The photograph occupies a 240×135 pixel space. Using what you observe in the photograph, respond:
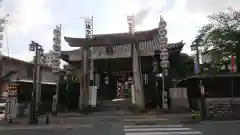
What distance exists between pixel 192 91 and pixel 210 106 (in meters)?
9.46

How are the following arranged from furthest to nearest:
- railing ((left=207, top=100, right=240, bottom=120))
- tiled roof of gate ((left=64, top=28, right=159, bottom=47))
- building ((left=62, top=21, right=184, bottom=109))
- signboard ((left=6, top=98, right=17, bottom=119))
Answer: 1. building ((left=62, top=21, right=184, bottom=109))
2. tiled roof of gate ((left=64, top=28, right=159, bottom=47))
3. signboard ((left=6, top=98, right=17, bottom=119))
4. railing ((left=207, top=100, right=240, bottom=120))

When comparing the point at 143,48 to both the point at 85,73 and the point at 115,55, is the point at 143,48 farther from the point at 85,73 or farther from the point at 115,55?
the point at 85,73

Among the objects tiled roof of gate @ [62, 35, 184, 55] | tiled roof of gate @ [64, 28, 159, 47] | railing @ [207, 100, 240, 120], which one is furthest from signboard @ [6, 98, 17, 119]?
railing @ [207, 100, 240, 120]

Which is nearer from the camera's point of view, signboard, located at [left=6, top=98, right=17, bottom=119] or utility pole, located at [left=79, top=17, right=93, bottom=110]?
signboard, located at [left=6, top=98, right=17, bottom=119]

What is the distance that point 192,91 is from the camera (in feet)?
90.6

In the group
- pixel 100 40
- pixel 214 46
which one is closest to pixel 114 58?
pixel 100 40

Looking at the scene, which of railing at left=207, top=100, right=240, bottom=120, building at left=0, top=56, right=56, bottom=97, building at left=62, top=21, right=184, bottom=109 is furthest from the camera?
building at left=0, top=56, right=56, bottom=97

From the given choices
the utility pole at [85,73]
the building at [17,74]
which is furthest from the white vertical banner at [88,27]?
the building at [17,74]

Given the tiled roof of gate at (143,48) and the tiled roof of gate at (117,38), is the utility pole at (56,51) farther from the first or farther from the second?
the tiled roof of gate at (143,48)

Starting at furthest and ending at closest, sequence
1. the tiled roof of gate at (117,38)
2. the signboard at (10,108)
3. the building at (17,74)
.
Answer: the building at (17,74), the tiled roof of gate at (117,38), the signboard at (10,108)

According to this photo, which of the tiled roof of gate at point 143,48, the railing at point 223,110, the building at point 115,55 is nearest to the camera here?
the railing at point 223,110

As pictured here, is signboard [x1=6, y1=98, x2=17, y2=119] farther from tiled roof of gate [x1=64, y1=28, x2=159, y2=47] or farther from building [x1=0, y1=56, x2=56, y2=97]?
tiled roof of gate [x1=64, y1=28, x2=159, y2=47]

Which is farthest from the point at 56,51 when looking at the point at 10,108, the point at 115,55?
the point at 10,108

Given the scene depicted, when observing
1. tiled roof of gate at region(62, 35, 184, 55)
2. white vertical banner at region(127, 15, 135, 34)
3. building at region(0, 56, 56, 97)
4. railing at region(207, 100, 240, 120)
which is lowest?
railing at region(207, 100, 240, 120)
